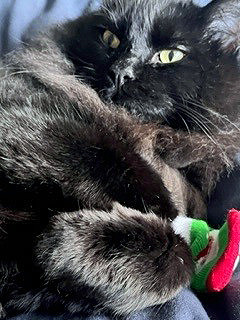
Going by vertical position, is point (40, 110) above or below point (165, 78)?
above

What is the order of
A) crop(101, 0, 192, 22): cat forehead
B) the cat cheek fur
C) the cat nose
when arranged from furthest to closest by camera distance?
1. crop(101, 0, 192, 22): cat forehead
2. the cat nose
3. the cat cheek fur

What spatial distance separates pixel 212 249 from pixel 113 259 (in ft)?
0.71

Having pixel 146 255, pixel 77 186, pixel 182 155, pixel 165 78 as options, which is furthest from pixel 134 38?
pixel 146 255

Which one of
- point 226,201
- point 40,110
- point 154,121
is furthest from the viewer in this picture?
point 226,201

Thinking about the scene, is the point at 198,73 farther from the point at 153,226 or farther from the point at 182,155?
the point at 153,226

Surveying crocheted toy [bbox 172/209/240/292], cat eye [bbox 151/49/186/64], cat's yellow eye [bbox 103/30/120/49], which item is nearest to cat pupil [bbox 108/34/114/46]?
cat's yellow eye [bbox 103/30/120/49]

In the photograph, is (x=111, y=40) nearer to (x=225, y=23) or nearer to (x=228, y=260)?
(x=225, y=23)

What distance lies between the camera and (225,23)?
1.29m

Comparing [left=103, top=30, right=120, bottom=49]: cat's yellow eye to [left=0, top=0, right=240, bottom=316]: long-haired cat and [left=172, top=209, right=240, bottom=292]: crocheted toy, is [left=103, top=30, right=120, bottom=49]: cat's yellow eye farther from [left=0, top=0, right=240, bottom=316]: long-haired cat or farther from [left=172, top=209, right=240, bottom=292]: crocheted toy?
[left=172, top=209, right=240, bottom=292]: crocheted toy

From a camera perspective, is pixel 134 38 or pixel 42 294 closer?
pixel 42 294

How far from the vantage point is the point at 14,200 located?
2.95 ft

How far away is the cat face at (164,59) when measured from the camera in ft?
3.63

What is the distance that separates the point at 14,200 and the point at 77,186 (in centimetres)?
11

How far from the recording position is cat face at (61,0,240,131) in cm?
111
